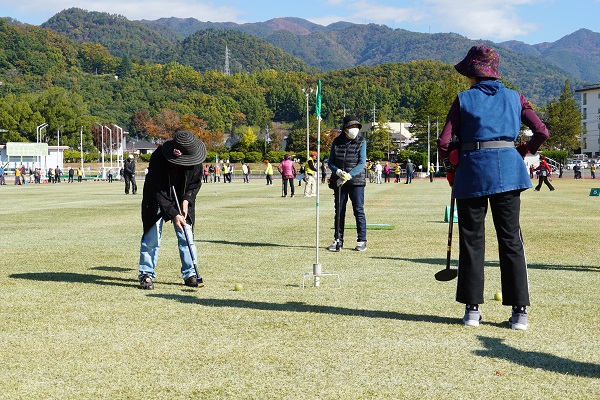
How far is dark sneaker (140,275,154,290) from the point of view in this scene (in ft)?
25.8

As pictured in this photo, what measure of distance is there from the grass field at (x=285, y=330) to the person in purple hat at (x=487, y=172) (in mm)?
322

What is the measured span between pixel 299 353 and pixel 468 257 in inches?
65.7

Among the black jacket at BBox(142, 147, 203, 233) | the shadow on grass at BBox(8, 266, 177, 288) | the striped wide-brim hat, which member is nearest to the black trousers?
the striped wide-brim hat

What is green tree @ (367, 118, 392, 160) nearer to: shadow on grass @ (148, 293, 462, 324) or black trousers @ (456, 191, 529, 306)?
shadow on grass @ (148, 293, 462, 324)

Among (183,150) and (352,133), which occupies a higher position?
(352,133)

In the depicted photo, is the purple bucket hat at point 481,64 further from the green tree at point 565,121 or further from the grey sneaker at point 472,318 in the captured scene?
the green tree at point 565,121

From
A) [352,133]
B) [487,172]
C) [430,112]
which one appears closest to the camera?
[487,172]

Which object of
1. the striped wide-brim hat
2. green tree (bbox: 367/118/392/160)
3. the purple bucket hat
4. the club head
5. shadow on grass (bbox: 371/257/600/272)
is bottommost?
shadow on grass (bbox: 371/257/600/272)

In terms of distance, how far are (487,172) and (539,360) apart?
1517 millimetres

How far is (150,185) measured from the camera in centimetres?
791

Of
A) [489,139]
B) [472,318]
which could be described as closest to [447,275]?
[472,318]

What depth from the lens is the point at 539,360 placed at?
16.2 feet

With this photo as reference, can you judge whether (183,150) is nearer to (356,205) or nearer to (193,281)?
(193,281)

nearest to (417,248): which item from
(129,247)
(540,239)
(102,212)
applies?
(540,239)
